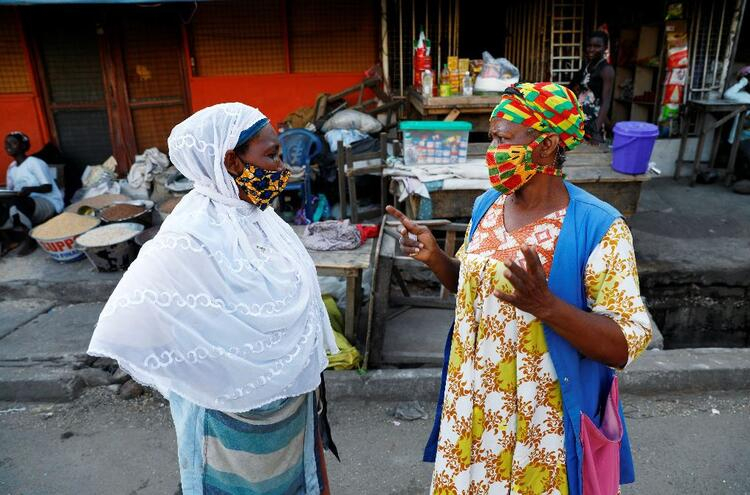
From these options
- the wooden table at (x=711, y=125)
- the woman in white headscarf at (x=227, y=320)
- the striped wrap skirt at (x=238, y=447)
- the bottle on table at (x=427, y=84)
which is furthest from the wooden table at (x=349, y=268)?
the wooden table at (x=711, y=125)

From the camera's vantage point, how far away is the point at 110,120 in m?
7.50

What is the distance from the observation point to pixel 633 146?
497cm

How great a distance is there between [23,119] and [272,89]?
3.41m

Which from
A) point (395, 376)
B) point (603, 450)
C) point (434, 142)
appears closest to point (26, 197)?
point (434, 142)

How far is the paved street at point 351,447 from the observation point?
10.4 ft

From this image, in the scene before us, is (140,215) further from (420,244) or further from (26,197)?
(420,244)

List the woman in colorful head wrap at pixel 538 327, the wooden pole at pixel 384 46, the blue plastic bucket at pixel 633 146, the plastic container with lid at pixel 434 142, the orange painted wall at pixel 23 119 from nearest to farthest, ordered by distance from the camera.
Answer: the woman in colorful head wrap at pixel 538 327, the blue plastic bucket at pixel 633 146, the plastic container with lid at pixel 434 142, the orange painted wall at pixel 23 119, the wooden pole at pixel 384 46

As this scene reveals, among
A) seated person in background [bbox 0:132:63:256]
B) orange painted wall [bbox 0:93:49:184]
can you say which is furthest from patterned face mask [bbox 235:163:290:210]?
orange painted wall [bbox 0:93:49:184]

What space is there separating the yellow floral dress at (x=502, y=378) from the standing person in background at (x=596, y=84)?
528 centimetres

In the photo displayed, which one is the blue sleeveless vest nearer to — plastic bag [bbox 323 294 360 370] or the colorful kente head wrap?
the colorful kente head wrap

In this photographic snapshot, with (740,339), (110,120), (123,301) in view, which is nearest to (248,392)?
(123,301)

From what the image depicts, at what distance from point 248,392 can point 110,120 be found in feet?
22.9

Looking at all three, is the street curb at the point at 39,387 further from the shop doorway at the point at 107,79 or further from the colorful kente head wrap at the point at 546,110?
the shop doorway at the point at 107,79

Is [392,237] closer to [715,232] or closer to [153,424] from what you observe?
[153,424]
